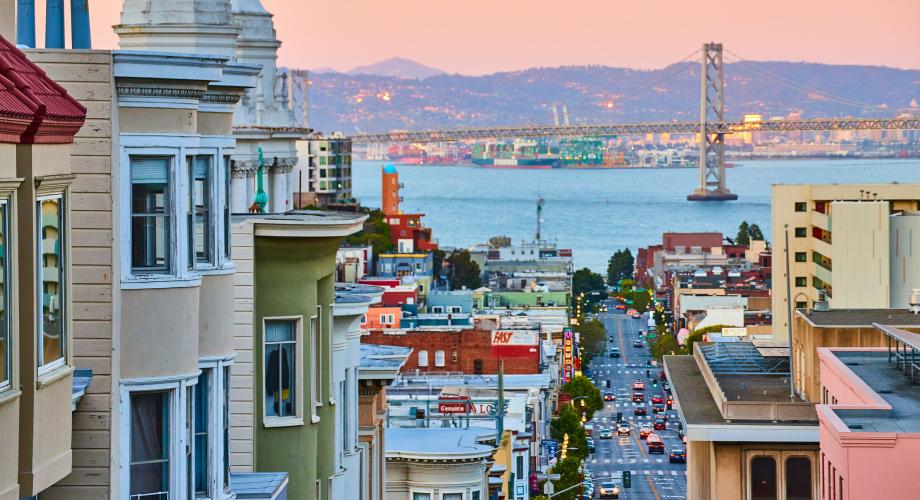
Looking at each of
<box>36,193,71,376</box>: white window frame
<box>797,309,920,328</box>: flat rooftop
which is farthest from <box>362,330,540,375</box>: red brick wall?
<box>36,193,71,376</box>: white window frame

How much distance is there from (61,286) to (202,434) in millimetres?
2349

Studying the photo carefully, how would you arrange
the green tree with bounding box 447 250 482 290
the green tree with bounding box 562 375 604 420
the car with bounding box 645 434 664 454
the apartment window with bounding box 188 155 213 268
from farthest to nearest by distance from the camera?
1. the green tree with bounding box 447 250 482 290
2. the green tree with bounding box 562 375 604 420
3. the car with bounding box 645 434 664 454
4. the apartment window with bounding box 188 155 213 268

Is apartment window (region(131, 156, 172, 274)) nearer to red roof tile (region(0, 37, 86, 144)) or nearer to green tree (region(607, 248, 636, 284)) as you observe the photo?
red roof tile (region(0, 37, 86, 144))

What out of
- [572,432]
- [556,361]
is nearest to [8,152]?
[572,432]

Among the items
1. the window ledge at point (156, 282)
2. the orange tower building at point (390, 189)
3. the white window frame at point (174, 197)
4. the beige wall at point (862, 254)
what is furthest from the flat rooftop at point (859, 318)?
the orange tower building at point (390, 189)

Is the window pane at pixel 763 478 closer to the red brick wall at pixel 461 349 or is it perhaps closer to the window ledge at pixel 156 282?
the window ledge at pixel 156 282

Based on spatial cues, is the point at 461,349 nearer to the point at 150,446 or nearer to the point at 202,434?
the point at 202,434

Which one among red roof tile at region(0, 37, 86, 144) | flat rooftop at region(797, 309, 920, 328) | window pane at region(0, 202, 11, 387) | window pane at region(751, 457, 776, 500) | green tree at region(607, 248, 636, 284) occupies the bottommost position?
window pane at region(751, 457, 776, 500)

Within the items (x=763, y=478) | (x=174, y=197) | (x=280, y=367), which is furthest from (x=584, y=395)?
(x=174, y=197)

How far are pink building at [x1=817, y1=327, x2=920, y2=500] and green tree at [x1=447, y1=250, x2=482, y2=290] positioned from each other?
9555 cm

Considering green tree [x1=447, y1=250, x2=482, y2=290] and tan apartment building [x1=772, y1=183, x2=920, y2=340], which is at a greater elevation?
tan apartment building [x1=772, y1=183, x2=920, y2=340]

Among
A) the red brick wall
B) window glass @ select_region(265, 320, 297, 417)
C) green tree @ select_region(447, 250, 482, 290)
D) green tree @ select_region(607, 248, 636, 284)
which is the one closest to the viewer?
window glass @ select_region(265, 320, 297, 417)

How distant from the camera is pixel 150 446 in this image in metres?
8.00

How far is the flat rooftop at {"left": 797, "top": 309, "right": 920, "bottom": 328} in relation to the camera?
2283 cm
